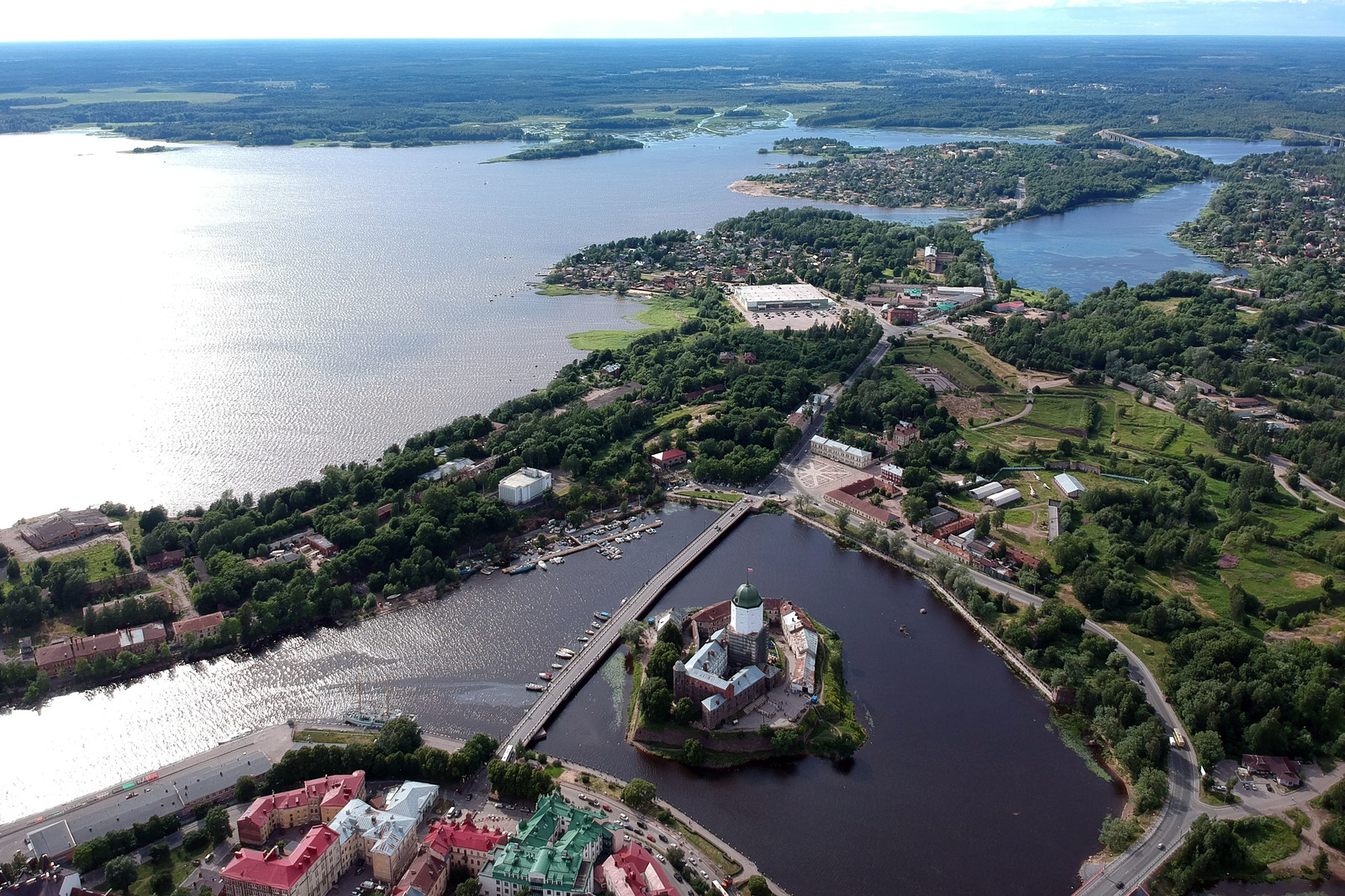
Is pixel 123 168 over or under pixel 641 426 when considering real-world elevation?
over

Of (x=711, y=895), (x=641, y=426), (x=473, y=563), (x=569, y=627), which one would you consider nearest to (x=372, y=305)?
(x=641, y=426)

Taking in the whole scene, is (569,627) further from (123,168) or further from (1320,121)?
(1320,121)

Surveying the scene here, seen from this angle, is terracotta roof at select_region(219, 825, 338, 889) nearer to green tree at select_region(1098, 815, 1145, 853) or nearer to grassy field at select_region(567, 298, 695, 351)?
green tree at select_region(1098, 815, 1145, 853)

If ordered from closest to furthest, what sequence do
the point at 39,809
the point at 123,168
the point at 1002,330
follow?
the point at 39,809
the point at 1002,330
the point at 123,168

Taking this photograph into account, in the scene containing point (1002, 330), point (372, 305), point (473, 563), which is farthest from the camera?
point (372, 305)

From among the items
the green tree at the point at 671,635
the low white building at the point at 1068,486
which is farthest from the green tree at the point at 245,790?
the low white building at the point at 1068,486

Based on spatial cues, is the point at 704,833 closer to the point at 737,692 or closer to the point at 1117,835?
the point at 737,692

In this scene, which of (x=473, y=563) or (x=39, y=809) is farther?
(x=473, y=563)
